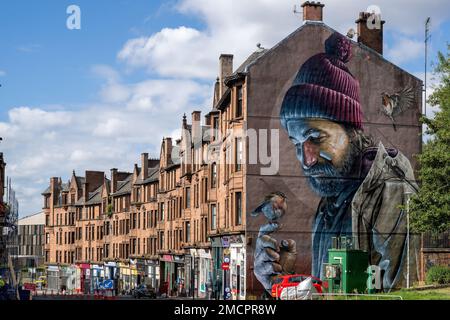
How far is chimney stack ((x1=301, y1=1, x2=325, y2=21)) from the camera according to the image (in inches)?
1945

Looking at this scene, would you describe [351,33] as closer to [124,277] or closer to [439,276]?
[439,276]

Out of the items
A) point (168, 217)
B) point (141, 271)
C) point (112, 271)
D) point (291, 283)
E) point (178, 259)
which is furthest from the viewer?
point (112, 271)

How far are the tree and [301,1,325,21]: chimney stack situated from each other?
35.9 feet

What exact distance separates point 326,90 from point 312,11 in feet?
17.7

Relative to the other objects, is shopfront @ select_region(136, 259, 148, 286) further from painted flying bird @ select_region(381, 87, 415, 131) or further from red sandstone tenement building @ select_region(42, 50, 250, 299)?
painted flying bird @ select_region(381, 87, 415, 131)

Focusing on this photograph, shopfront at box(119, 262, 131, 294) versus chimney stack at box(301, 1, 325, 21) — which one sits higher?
chimney stack at box(301, 1, 325, 21)

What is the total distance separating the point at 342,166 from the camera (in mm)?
49062

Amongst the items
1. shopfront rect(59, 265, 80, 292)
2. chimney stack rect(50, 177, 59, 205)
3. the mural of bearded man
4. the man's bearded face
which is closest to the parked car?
the mural of bearded man

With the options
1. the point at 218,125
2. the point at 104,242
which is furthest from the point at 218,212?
the point at 104,242

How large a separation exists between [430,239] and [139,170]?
51.8 m

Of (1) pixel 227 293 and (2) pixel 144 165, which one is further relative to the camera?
(2) pixel 144 165

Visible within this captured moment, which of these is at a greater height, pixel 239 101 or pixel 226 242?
pixel 239 101

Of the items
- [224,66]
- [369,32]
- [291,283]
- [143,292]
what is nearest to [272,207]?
[291,283]
